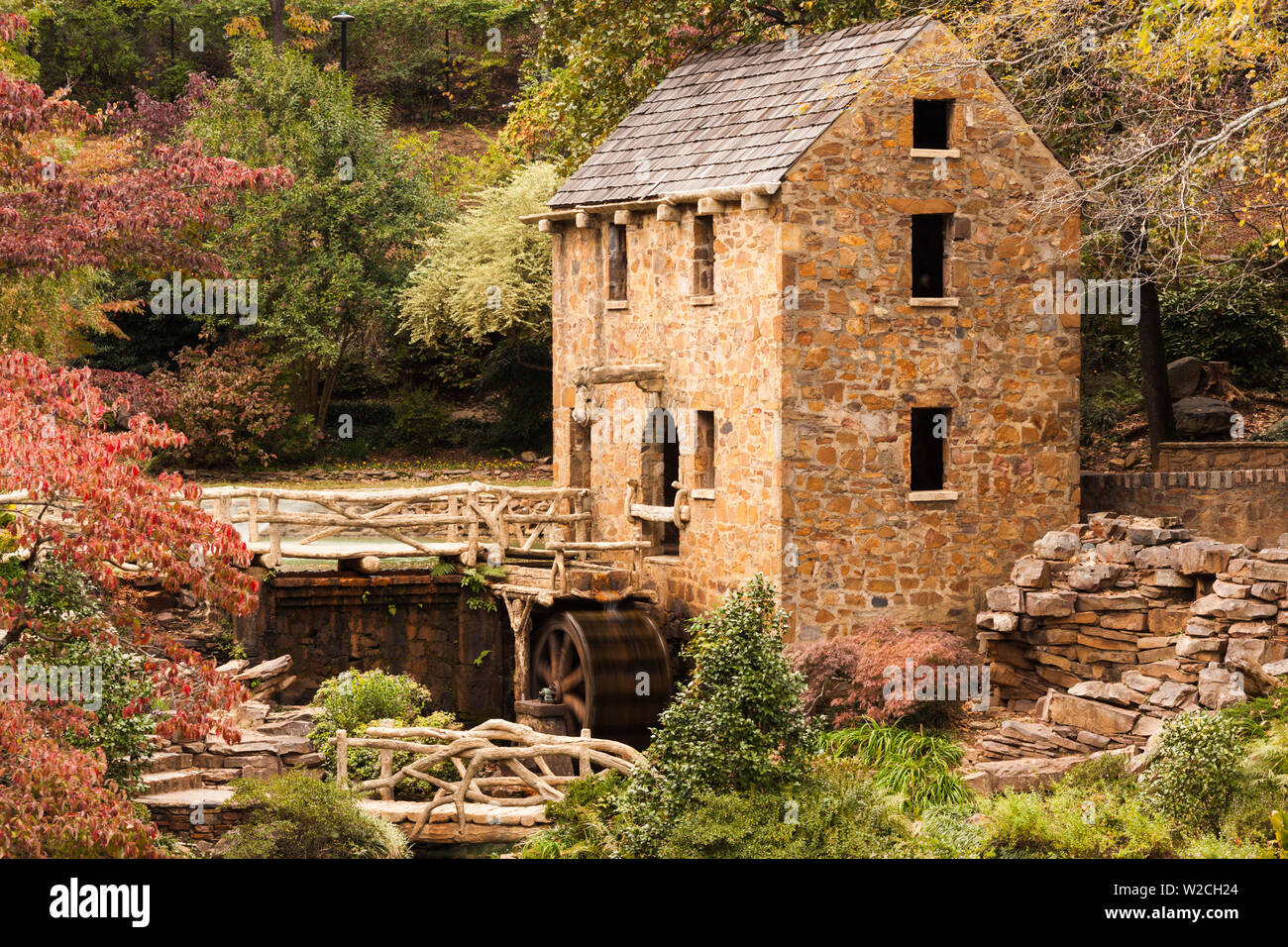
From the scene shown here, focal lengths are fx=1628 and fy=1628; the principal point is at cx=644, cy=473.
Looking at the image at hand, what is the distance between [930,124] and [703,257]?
3753mm

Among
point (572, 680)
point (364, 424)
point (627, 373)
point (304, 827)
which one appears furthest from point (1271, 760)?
point (364, 424)

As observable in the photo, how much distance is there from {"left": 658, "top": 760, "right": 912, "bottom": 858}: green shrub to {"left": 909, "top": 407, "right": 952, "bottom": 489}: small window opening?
8.43 meters

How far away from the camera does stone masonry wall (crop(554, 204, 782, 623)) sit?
22047 millimetres

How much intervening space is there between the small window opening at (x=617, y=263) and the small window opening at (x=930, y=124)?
4763 millimetres

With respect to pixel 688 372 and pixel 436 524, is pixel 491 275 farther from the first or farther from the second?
pixel 688 372

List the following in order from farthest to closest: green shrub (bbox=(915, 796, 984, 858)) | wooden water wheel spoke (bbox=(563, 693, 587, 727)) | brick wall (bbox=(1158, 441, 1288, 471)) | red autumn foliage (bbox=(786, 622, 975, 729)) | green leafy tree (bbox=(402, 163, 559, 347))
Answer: green leafy tree (bbox=(402, 163, 559, 347)) < brick wall (bbox=(1158, 441, 1288, 471)) < wooden water wheel spoke (bbox=(563, 693, 587, 727)) < red autumn foliage (bbox=(786, 622, 975, 729)) < green shrub (bbox=(915, 796, 984, 858))

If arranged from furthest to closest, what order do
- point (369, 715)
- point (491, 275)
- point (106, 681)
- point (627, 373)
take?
point (491, 275) → point (627, 373) → point (369, 715) → point (106, 681)

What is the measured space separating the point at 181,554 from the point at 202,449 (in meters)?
22.0

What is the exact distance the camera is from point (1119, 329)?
32750mm

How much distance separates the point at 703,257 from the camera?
934 inches

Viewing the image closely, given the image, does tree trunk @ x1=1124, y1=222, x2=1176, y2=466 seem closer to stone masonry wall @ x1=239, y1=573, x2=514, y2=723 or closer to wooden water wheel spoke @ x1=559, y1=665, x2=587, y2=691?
wooden water wheel spoke @ x1=559, y1=665, x2=587, y2=691

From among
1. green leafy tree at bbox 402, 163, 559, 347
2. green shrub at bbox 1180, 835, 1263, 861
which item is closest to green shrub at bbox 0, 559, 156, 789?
green shrub at bbox 1180, 835, 1263, 861

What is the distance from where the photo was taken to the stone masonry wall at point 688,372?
2205 centimetres
